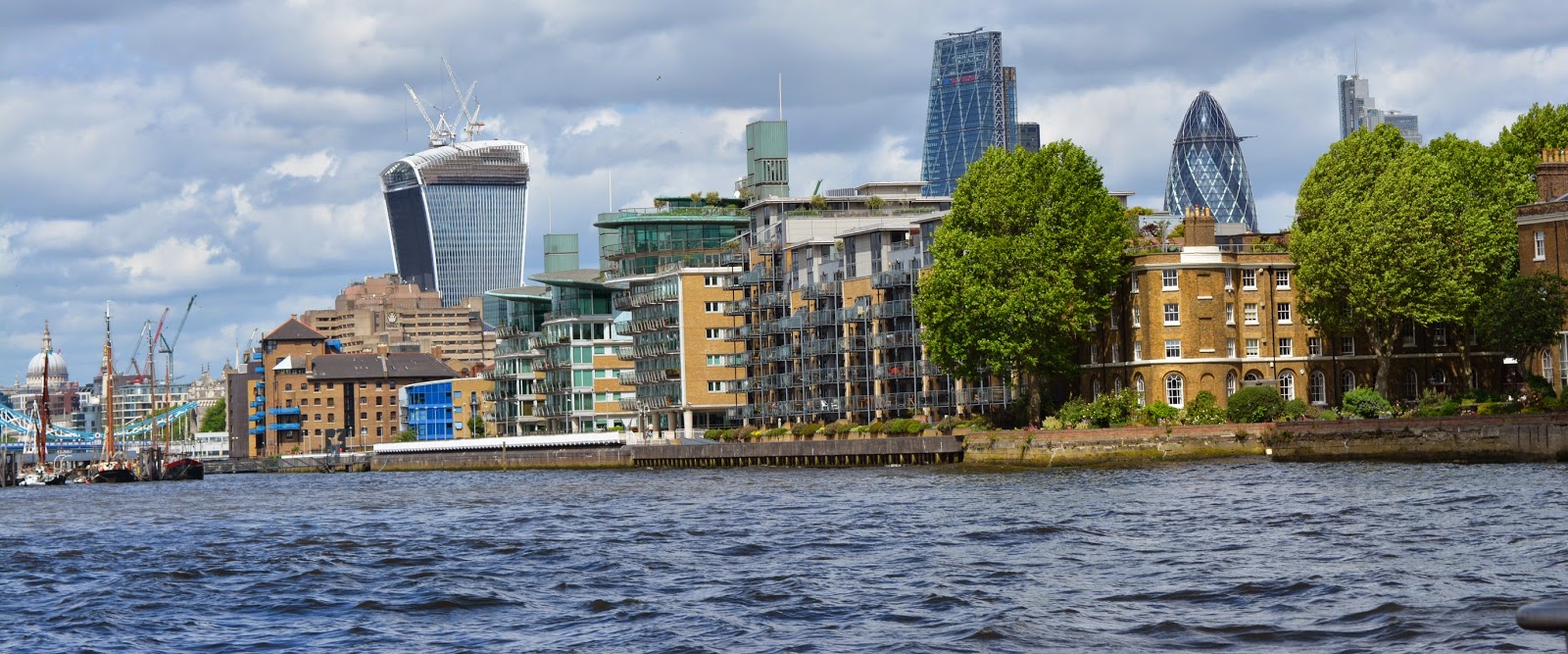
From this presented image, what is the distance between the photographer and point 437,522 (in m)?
65.9

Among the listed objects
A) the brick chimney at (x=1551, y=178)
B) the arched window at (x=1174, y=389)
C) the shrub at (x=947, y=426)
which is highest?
the brick chimney at (x=1551, y=178)

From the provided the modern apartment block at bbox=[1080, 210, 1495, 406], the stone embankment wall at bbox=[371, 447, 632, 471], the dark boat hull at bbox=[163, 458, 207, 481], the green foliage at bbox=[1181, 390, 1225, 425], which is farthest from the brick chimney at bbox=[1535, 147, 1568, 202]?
the dark boat hull at bbox=[163, 458, 207, 481]

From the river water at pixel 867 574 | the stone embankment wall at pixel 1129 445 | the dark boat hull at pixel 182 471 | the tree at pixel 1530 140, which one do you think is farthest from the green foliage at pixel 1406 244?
the dark boat hull at pixel 182 471

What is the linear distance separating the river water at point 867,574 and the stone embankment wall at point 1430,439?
6605 millimetres

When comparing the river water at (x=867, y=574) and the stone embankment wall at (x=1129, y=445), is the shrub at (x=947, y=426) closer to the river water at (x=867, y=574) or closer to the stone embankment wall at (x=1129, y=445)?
the stone embankment wall at (x=1129, y=445)

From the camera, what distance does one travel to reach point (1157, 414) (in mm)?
100562

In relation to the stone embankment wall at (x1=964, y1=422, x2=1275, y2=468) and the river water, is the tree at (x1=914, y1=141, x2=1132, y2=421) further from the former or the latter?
the river water

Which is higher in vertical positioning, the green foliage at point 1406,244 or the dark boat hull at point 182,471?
the green foliage at point 1406,244

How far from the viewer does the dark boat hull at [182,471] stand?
174250mm

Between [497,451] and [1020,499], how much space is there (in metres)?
112

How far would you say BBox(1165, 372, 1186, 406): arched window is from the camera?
106m

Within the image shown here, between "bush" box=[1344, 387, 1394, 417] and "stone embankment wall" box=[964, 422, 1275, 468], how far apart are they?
5739 millimetres

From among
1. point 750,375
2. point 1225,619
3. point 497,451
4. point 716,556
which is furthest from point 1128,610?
point 497,451

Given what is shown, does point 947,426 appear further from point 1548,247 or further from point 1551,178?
point 1548,247
